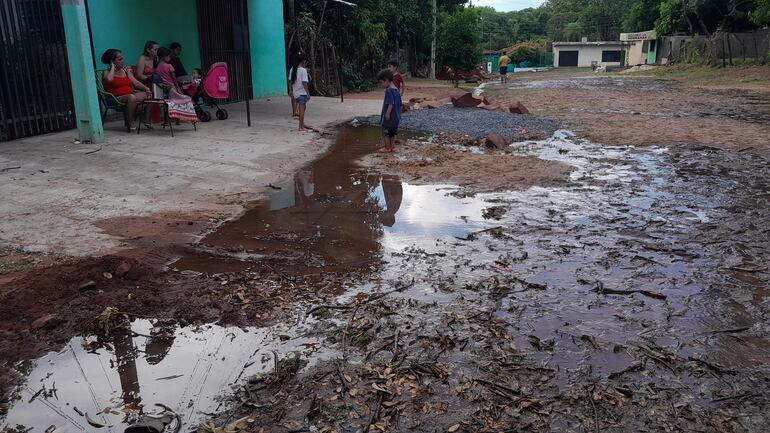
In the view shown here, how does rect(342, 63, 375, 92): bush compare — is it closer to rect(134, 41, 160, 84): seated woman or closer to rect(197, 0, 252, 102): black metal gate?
rect(197, 0, 252, 102): black metal gate

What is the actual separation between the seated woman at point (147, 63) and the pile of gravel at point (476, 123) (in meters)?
4.80

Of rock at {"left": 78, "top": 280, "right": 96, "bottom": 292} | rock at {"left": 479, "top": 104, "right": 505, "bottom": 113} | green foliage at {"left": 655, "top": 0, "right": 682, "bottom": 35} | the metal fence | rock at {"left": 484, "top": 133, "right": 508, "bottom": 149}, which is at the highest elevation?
green foliage at {"left": 655, "top": 0, "right": 682, "bottom": 35}

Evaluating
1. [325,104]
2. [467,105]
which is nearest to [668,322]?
[467,105]

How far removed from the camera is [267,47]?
1725cm

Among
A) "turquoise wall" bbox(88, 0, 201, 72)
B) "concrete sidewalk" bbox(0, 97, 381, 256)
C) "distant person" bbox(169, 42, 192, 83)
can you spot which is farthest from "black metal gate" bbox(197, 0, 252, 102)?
"concrete sidewalk" bbox(0, 97, 381, 256)

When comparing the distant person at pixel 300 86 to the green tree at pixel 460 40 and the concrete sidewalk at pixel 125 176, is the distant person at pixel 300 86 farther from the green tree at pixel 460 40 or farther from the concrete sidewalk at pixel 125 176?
the green tree at pixel 460 40

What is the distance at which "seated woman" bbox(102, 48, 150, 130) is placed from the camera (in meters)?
9.88

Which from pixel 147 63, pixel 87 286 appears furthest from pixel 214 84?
pixel 87 286

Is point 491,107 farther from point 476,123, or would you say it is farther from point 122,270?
point 122,270

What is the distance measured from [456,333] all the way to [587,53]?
68.9 meters

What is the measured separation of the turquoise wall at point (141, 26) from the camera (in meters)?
11.1

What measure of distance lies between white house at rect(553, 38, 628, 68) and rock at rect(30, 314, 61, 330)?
67.6 meters

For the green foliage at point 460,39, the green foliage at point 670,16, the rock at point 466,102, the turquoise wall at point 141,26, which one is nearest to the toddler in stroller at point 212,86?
the turquoise wall at point 141,26

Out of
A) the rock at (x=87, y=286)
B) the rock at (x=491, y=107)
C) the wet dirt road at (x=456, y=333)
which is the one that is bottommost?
the wet dirt road at (x=456, y=333)
